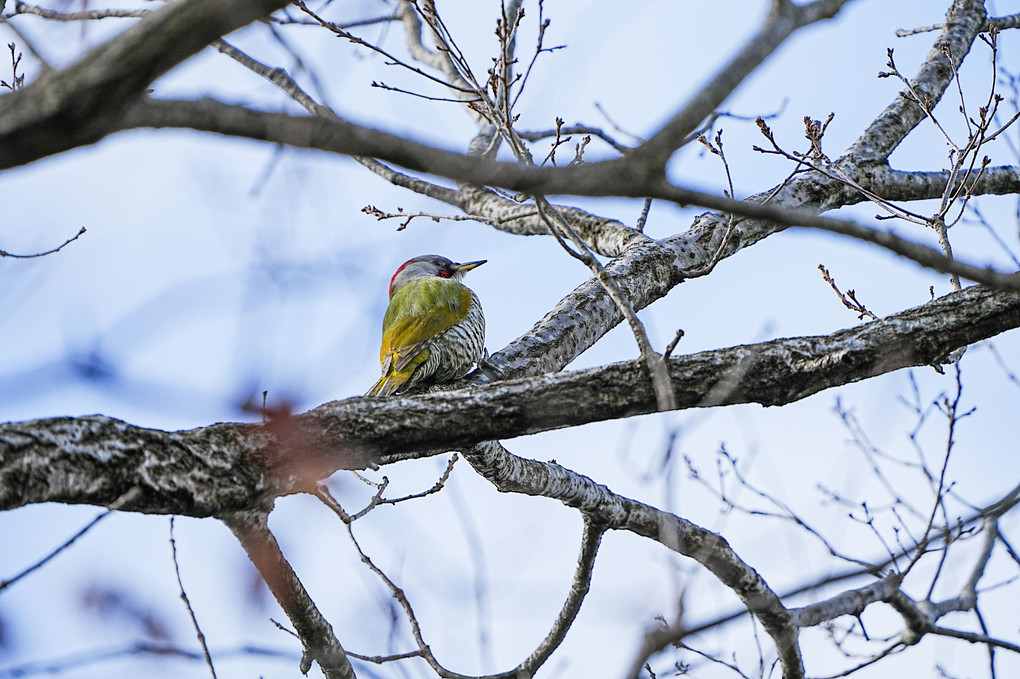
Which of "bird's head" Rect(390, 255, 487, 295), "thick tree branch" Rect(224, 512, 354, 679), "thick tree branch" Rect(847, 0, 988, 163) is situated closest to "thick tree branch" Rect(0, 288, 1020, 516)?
"thick tree branch" Rect(224, 512, 354, 679)

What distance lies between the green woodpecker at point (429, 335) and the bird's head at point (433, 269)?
38 centimetres

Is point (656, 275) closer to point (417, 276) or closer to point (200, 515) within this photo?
point (417, 276)

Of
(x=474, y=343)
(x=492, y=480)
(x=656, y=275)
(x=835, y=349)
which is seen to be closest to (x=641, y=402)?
(x=835, y=349)

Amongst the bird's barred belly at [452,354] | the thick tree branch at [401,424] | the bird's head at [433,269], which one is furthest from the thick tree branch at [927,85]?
the bird's head at [433,269]

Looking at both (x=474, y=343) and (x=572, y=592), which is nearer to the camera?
(x=572, y=592)

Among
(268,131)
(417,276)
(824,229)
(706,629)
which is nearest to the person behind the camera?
(268,131)

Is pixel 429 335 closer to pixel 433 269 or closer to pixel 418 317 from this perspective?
pixel 418 317

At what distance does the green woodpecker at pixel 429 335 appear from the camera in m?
4.82

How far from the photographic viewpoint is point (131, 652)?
7.84 ft

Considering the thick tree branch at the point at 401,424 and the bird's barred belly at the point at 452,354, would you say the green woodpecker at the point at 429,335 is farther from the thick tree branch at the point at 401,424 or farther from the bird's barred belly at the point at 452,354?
the thick tree branch at the point at 401,424

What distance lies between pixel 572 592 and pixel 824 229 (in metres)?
2.39

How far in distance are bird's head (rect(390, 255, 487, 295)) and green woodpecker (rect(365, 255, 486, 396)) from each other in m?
0.38

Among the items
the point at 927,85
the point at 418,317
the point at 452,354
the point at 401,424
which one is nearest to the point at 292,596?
the point at 401,424

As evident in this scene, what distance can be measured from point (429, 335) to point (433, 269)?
1632 millimetres
